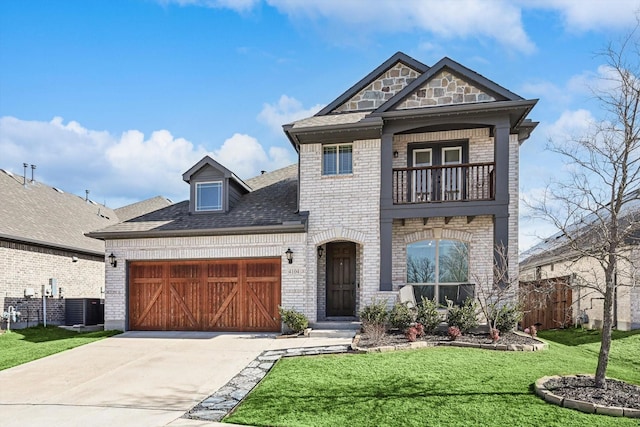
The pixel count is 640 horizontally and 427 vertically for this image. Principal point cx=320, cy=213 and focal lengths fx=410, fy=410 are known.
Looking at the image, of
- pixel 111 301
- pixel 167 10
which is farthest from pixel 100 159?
pixel 167 10

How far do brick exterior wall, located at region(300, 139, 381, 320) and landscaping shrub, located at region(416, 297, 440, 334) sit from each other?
177 centimetres

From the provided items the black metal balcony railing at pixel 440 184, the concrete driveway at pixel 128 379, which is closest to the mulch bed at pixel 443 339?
the concrete driveway at pixel 128 379

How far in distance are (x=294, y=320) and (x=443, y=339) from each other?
3921 millimetres

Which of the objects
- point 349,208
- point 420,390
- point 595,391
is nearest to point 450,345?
point 420,390

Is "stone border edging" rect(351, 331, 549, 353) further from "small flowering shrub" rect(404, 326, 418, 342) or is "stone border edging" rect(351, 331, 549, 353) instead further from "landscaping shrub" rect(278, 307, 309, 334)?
"landscaping shrub" rect(278, 307, 309, 334)

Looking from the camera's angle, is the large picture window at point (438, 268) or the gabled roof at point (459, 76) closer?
the gabled roof at point (459, 76)

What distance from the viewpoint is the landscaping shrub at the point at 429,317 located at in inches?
399

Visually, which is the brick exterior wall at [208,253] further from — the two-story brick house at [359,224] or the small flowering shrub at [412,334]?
the small flowering shrub at [412,334]

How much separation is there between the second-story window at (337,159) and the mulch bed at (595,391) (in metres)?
7.86

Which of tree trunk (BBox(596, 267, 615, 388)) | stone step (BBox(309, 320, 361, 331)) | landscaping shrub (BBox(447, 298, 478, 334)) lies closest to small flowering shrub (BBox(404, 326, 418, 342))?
landscaping shrub (BBox(447, 298, 478, 334))

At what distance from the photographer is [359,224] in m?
12.1

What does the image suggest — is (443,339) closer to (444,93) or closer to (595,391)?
(595,391)

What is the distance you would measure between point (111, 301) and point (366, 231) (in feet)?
27.4

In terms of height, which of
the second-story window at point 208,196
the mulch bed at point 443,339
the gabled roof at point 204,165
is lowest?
the mulch bed at point 443,339
